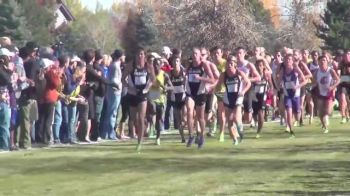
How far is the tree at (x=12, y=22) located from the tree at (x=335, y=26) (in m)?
24.6

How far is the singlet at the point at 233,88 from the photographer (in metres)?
21.2

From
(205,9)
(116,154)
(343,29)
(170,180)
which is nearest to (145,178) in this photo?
(170,180)

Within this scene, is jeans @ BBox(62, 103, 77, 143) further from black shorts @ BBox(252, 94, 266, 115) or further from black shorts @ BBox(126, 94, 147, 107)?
black shorts @ BBox(252, 94, 266, 115)

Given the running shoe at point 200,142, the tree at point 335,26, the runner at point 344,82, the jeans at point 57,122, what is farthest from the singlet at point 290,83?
the tree at point 335,26

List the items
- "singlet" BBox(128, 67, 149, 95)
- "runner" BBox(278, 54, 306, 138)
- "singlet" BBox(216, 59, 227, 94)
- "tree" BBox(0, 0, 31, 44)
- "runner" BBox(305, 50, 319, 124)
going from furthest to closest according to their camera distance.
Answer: "tree" BBox(0, 0, 31, 44)
"runner" BBox(305, 50, 319, 124)
"runner" BBox(278, 54, 306, 138)
"singlet" BBox(216, 59, 227, 94)
"singlet" BBox(128, 67, 149, 95)

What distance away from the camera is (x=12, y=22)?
238ft

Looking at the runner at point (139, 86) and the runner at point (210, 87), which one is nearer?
the runner at point (139, 86)

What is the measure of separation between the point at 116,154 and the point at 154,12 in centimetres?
6675

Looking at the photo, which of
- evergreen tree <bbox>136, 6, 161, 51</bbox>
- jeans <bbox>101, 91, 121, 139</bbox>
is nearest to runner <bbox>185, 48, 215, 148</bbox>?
jeans <bbox>101, 91, 121, 139</bbox>

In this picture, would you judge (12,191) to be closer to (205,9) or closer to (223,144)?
(223,144)

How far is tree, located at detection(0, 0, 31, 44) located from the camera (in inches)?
2822

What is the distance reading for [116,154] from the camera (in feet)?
61.4

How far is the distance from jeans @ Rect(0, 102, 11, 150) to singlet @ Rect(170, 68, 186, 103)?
4309 millimetres

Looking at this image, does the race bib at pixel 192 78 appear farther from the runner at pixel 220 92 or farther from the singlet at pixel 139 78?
the runner at pixel 220 92
